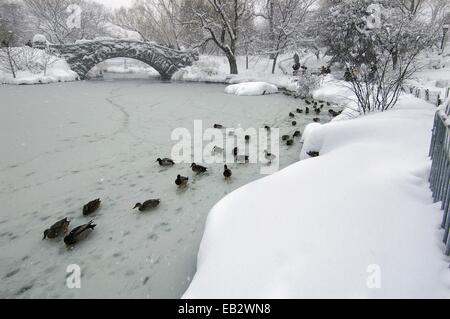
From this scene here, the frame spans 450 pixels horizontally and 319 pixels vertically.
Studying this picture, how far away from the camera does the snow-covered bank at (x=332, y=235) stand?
1960 millimetres

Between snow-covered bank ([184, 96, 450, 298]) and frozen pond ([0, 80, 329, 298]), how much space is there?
0.81 m

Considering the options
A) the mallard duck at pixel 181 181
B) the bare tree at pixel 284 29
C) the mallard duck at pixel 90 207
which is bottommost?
the mallard duck at pixel 90 207

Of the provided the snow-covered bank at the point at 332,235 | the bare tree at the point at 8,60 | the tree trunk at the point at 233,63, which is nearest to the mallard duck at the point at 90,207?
the snow-covered bank at the point at 332,235

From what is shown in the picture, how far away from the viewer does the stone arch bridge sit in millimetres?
22469

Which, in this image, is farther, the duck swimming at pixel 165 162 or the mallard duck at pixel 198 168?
the duck swimming at pixel 165 162

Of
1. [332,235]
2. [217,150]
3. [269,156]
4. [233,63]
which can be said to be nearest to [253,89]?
[233,63]

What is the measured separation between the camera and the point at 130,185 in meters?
5.11

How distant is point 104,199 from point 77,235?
1.16 m

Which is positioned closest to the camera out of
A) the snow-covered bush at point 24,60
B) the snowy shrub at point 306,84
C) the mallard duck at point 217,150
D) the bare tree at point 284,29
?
the mallard duck at point 217,150

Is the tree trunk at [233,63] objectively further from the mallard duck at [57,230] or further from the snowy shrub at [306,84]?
the mallard duck at [57,230]

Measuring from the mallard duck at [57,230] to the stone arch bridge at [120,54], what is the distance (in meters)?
22.9

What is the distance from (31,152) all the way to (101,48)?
20.0 meters

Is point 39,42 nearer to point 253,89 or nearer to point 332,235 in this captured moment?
point 253,89
